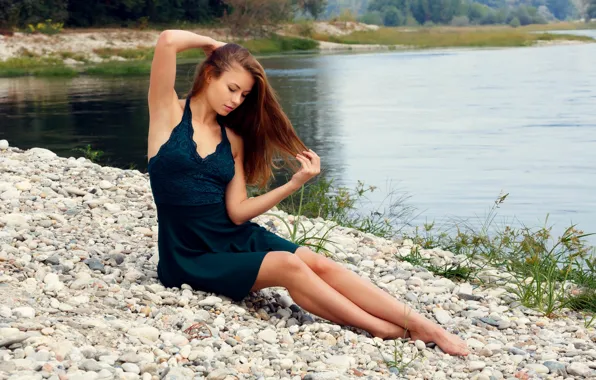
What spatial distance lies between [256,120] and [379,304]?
1301mm

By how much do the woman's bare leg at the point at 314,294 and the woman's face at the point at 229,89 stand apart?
0.90m

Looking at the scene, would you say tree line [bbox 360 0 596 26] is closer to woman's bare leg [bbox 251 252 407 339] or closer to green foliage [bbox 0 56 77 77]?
green foliage [bbox 0 56 77 77]

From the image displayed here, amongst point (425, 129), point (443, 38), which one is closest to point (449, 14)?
point (443, 38)

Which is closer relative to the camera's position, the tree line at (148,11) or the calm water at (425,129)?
the calm water at (425,129)

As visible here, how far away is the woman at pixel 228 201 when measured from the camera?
196 inches

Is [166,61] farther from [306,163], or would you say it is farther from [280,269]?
[280,269]

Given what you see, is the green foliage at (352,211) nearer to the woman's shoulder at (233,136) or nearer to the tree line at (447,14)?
the woman's shoulder at (233,136)

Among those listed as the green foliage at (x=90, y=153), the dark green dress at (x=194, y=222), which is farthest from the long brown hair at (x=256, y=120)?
the green foliage at (x=90, y=153)

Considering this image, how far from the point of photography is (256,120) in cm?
532

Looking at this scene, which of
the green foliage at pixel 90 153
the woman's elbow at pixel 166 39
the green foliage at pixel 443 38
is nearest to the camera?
the woman's elbow at pixel 166 39

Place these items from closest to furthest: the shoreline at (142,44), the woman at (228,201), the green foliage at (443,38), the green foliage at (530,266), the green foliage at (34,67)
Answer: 1. the woman at (228,201)
2. the green foliage at (530,266)
3. the green foliage at (34,67)
4. the shoreline at (142,44)
5. the green foliage at (443,38)

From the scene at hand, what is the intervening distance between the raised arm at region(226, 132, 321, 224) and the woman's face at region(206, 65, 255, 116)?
0.27m

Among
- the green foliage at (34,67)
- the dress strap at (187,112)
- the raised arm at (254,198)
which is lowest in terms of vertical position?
the green foliage at (34,67)

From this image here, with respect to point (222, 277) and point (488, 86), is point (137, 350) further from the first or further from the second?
point (488, 86)
